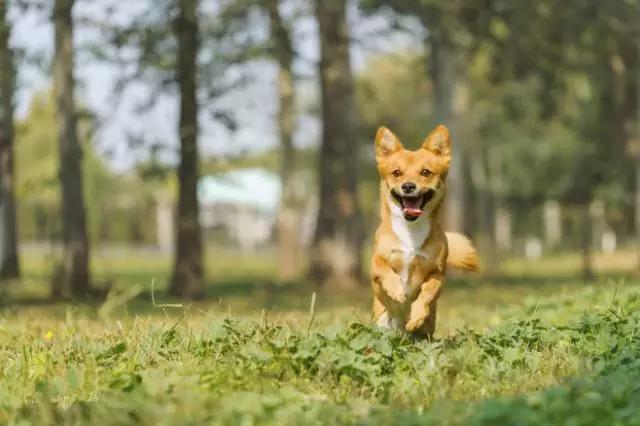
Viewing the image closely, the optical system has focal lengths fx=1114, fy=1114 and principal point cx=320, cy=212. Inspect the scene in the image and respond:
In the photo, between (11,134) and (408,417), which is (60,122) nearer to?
(11,134)

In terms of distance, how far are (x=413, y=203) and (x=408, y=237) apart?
237 mm

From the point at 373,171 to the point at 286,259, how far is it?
27.8 metres

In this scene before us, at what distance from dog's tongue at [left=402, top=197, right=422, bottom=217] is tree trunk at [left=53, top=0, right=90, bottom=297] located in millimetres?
11509

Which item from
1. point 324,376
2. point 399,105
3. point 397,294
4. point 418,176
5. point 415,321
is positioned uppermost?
point 399,105

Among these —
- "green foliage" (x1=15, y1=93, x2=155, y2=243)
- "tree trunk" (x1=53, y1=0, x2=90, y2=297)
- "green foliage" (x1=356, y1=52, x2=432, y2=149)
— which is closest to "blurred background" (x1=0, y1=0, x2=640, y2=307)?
"tree trunk" (x1=53, y1=0, x2=90, y2=297)

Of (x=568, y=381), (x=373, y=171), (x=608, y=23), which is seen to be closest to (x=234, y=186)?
(x=608, y=23)

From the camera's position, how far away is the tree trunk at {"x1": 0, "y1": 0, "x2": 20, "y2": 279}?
1712 centimetres

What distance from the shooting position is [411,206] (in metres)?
7.54

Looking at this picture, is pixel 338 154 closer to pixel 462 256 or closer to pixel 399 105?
pixel 462 256

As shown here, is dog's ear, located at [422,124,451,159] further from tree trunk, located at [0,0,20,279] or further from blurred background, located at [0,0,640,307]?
tree trunk, located at [0,0,20,279]

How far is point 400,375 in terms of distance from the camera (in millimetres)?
6449

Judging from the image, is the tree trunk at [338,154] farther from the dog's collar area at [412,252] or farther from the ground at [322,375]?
the dog's collar area at [412,252]

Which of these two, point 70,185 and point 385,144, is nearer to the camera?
point 385,144

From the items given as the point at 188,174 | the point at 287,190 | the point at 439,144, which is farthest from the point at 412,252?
the point at 287,190
